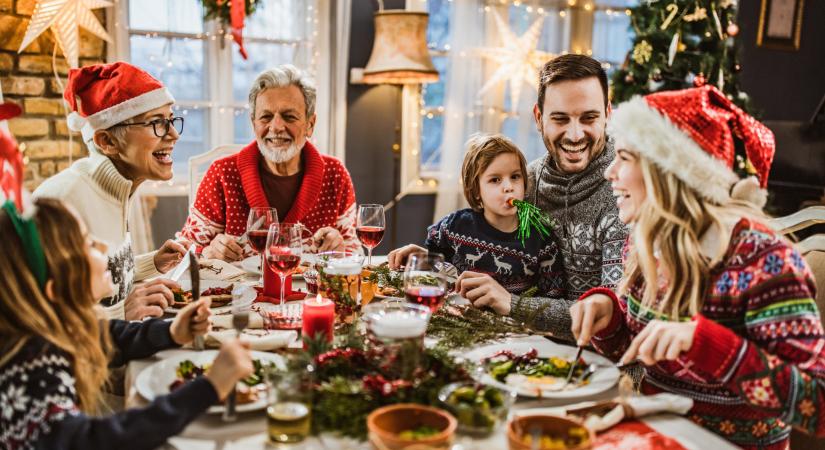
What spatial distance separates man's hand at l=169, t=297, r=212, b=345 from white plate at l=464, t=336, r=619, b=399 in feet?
1.82

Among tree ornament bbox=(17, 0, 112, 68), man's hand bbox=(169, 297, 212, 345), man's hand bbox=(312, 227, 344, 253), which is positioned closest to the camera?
man's hand bbox=(169, 297, 212, 345)

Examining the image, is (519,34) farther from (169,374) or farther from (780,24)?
(169,374)

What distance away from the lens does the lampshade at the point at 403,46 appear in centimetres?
425

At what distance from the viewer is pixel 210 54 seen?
444 cm

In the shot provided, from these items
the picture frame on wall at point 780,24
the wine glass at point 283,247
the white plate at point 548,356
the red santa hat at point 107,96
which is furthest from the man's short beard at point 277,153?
the picture frame on wall at point 780,24

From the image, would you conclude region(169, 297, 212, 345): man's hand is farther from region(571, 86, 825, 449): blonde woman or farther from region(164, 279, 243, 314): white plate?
region(571, 86, 825, 449): blonde woman

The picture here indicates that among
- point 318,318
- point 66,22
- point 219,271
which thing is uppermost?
point 66,22

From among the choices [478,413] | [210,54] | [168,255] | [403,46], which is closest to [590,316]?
[478,413]

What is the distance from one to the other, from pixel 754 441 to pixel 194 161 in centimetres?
263

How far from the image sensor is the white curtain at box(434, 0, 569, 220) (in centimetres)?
502

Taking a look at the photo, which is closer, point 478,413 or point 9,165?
point 478,413

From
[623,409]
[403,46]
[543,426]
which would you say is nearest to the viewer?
[543,426]

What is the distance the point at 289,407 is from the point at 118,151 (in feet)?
4.68

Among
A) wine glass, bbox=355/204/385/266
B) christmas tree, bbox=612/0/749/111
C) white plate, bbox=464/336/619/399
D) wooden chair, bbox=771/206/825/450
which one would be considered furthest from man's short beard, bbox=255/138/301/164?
christmas tree, bbox=612/0/749/111
